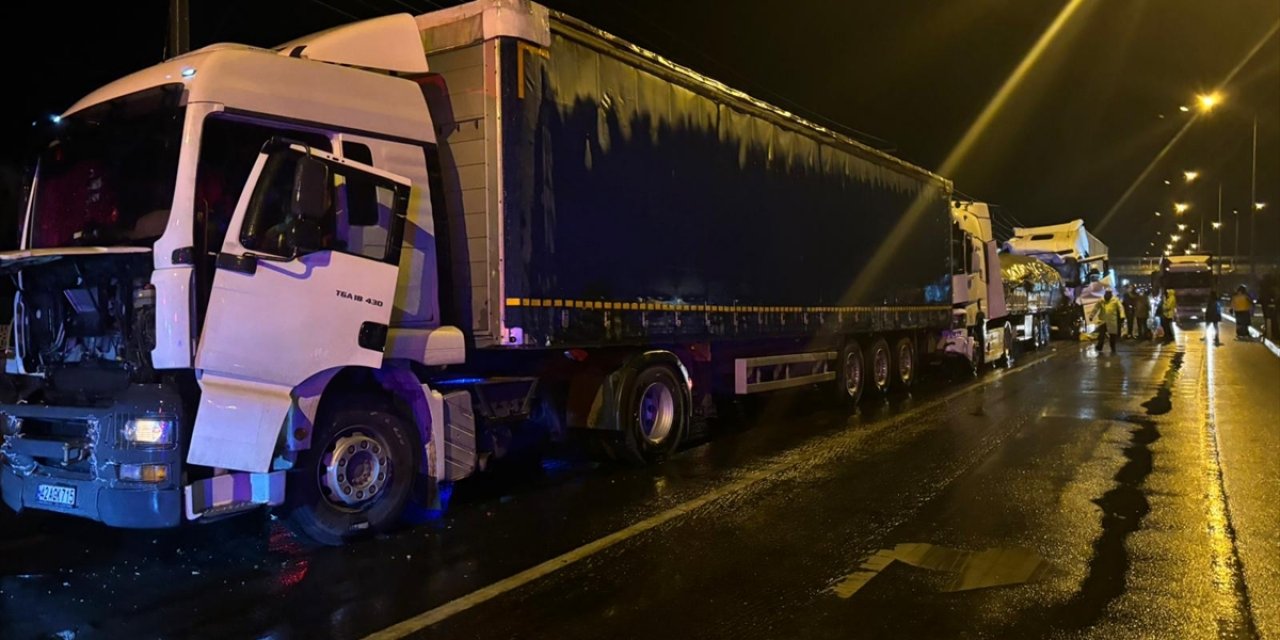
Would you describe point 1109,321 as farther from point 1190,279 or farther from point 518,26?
point 518,26

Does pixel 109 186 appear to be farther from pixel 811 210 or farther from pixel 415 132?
pixel 811 210

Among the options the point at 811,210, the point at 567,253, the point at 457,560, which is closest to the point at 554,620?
the point at 457,560

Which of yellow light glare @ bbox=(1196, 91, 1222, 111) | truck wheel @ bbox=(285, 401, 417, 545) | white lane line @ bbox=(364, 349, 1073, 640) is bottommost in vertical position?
white lane line @ bbox=(364, 349, 1073, 640)

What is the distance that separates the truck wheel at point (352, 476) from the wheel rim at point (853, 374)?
8.39m

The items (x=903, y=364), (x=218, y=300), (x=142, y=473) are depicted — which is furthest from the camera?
(x=903, y=364)

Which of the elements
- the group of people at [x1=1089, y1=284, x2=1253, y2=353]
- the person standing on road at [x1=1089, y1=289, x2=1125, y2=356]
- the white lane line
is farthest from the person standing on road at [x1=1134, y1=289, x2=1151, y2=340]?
the white lane line

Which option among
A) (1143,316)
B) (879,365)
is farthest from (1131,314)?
(879,365)

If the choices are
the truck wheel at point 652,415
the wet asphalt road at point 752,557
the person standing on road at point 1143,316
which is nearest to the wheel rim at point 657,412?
the truck wheel at point 652,415

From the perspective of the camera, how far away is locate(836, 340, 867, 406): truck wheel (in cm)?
1302

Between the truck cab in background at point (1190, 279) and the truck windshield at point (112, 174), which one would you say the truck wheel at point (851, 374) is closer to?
the truck windshield at point (112, 174)

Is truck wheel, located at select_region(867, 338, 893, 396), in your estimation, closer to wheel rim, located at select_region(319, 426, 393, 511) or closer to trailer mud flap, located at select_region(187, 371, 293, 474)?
wheel rim, located at select_region(319, 426, 393, 511)

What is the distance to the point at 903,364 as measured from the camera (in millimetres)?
15391

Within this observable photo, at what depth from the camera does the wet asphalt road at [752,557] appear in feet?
14.6

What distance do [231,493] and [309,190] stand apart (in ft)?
6.19
